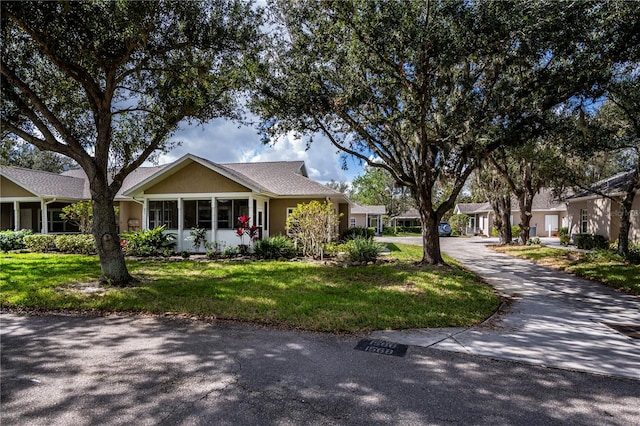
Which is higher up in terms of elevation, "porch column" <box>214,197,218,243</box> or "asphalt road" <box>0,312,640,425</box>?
"porch column" <box>214,197,218,243</box>

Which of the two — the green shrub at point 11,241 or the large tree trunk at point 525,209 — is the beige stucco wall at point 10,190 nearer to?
the green shrub at point 11,241

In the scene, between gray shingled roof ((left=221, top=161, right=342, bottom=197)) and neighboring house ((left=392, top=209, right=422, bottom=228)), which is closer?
gray shingled roof ((left=221, top=161, right=342, bottom=197))

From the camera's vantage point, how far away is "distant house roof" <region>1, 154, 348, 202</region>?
50.3 ft

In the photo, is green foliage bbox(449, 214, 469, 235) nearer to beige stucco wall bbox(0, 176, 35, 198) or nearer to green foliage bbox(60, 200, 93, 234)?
green foliage bbox(60, 200, 93, 234)

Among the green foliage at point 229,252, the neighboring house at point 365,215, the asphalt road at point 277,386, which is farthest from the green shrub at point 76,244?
the neighboring house at point 365,215

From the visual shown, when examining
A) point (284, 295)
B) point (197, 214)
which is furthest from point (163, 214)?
point (284, 295)

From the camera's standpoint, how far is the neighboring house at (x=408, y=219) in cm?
5031

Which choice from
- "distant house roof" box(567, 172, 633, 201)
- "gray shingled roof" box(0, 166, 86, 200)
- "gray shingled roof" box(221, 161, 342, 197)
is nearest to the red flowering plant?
"gray shingled roof" box(221, 161, 342, 197)

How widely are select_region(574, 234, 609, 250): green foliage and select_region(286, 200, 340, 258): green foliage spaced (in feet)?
42.9

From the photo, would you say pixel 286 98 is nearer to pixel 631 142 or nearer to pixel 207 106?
pixel 207 106

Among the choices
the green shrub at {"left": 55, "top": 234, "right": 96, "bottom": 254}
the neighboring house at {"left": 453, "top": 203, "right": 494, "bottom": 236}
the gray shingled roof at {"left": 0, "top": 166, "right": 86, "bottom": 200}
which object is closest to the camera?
the green shrub at {"left": 55, "top": 234, "right": 96, "bottom": 254}

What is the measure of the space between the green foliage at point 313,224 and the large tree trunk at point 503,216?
1286cm

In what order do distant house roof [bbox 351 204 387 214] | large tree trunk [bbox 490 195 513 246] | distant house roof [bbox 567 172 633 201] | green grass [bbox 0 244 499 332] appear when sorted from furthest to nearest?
1. distant house roof [bbox 351 204 387 214]
2. large tree trunk [bbox 490 195 513 246]
3. distant house roof [bbox 567 172 633 201]
4. green grass [bbox 0 244 499 332]

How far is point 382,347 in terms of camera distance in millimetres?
4645
